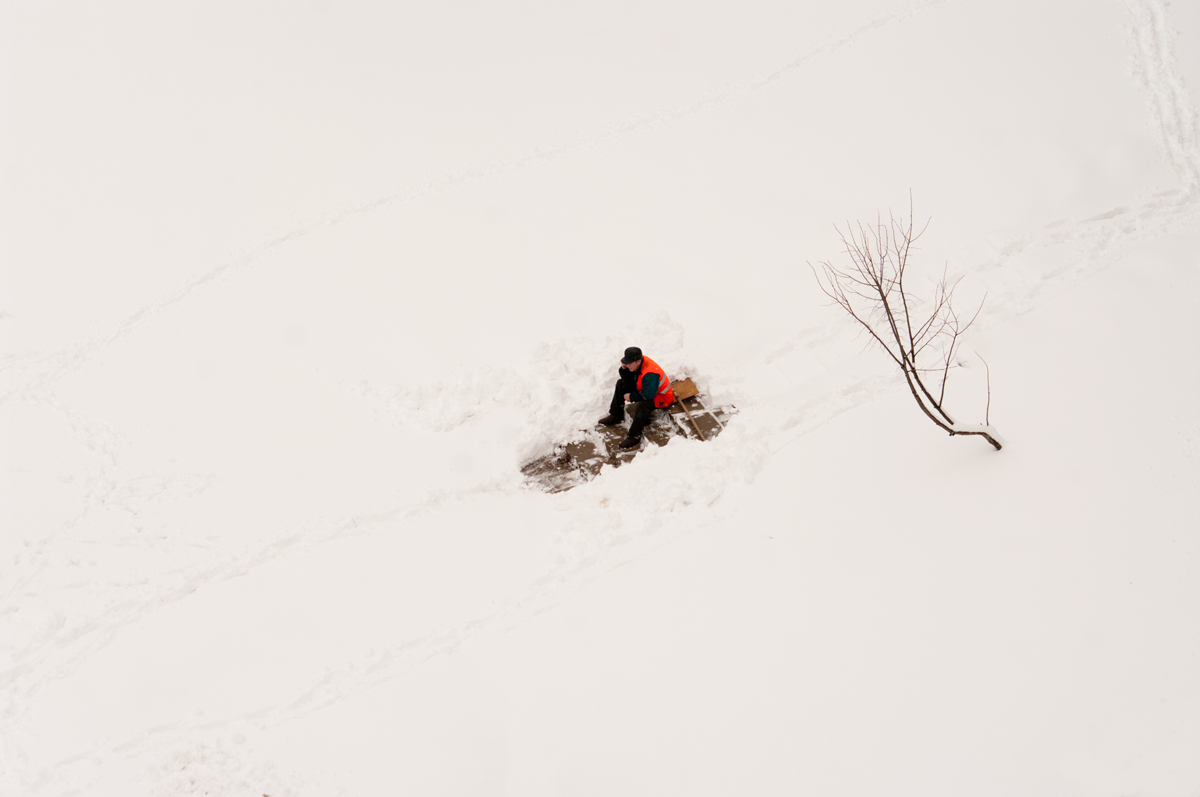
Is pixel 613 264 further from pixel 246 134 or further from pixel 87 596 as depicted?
pixel 246 134

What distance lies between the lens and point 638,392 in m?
6.14

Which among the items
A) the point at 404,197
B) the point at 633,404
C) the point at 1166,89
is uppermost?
the point at 404,197

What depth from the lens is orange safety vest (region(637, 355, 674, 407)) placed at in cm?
605

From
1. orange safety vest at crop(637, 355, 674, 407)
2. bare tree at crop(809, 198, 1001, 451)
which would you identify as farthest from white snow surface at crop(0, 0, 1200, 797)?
orange safety vest at crop(637, 355, 674, 407)

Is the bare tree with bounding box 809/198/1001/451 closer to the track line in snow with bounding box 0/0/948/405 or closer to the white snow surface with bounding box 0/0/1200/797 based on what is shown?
the white snow surface with bounding box 0/0/1200/797

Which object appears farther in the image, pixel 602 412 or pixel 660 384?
pixel 602 412

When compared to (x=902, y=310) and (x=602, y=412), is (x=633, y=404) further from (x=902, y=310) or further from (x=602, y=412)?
(x=902, y=310)

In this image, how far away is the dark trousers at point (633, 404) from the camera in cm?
608

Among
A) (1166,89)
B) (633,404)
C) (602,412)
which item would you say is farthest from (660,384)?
(1166,89)

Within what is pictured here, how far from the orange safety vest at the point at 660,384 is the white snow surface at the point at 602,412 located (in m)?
0.47

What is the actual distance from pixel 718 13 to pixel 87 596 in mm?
12367

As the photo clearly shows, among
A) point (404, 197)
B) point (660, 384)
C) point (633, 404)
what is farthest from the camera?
point (404, 197)

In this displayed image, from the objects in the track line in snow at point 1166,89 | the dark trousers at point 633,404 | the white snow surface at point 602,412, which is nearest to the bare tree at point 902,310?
the white snow surface at point 602,412

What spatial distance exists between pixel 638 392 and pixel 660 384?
209 mm
